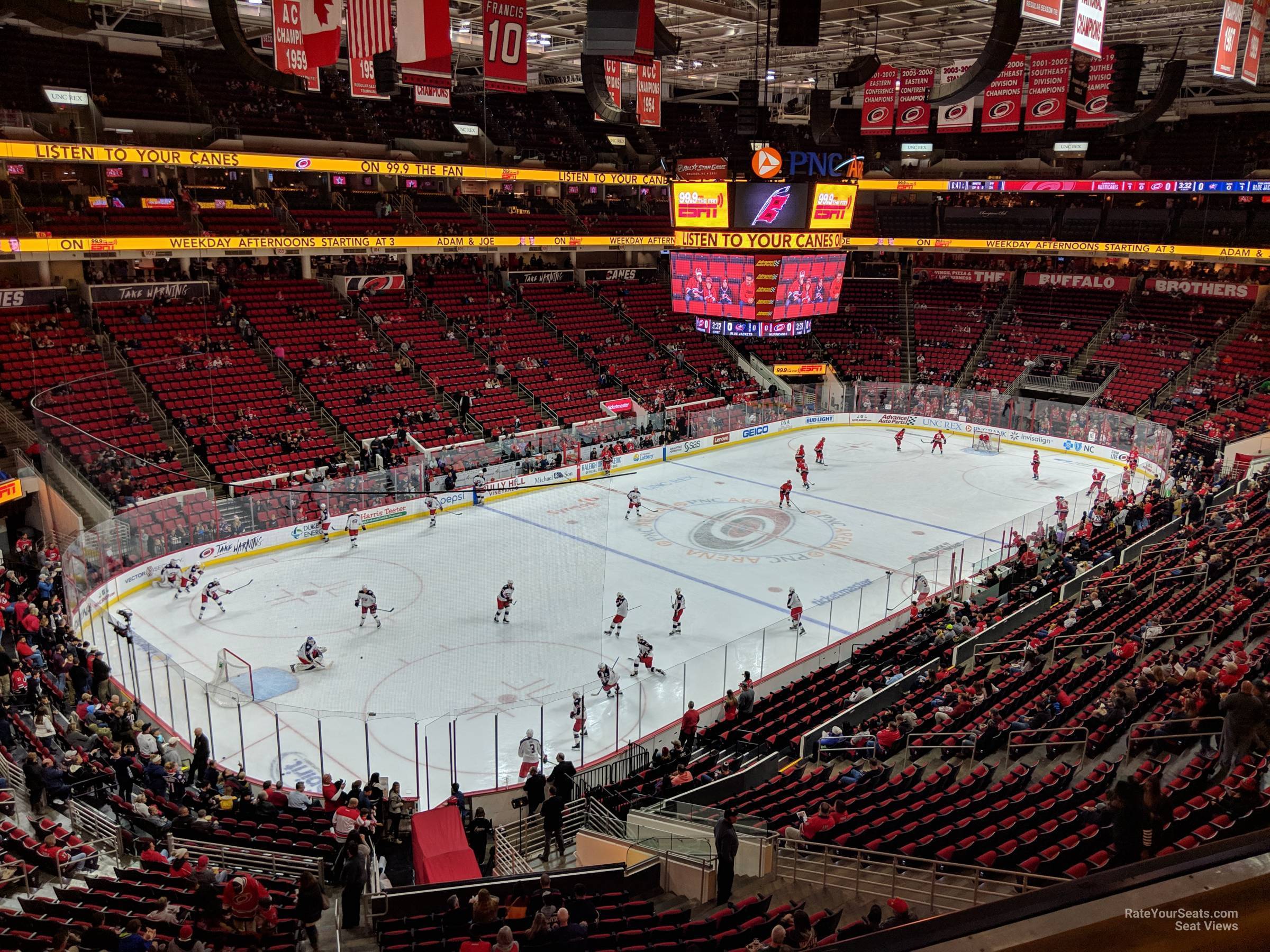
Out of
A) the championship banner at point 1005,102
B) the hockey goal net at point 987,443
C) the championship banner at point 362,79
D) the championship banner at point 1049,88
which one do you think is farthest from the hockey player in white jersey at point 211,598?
the hockey goal net at point 987,443

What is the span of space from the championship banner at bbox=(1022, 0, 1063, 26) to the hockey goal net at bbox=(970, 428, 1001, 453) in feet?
94.3

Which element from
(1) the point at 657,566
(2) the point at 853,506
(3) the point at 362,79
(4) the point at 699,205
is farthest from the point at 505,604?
(2) the point at 853,506

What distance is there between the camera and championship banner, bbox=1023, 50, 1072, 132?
23375 mm

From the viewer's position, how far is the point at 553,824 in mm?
12789

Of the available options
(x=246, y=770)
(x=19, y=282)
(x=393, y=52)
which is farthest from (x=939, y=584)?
(x=19, y=282)

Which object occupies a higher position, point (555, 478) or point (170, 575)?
point (170, 575)

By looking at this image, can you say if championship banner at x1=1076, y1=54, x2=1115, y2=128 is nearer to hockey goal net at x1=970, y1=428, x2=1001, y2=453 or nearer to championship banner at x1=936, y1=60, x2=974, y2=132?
championship banner at x1=936, y1=60, x2=974, y2=132

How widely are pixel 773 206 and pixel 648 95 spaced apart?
13.8ft

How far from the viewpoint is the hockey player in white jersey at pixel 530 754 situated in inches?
568

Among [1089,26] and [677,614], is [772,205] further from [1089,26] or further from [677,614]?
[1089,26]

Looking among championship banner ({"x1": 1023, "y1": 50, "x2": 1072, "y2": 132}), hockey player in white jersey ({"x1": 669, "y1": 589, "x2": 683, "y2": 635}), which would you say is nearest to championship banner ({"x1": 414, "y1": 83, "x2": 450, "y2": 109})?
hockey player in white jersey ({"x1": 669, "y1": 589, "x2": 683, "y2": 635})

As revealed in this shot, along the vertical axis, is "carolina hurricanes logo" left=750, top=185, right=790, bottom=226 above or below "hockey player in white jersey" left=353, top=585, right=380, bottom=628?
above

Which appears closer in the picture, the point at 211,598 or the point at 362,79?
the point at 362,79

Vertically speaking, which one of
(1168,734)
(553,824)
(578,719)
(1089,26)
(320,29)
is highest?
(1089,26)
